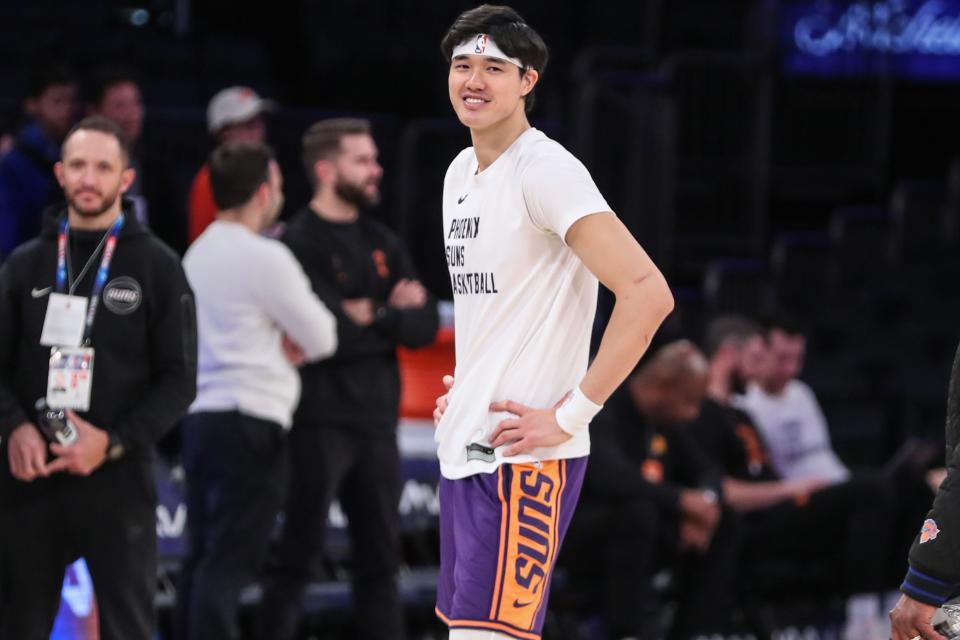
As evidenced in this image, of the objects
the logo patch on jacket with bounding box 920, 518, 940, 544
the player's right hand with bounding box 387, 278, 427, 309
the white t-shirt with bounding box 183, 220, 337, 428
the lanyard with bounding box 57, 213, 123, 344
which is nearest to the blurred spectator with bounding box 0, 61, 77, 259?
the white t-shirt with bounding box 183, 220, 337, 428

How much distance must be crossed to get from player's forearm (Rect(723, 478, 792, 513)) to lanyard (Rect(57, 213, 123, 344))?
4.24 meters

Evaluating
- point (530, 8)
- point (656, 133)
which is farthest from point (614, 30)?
point (656, 133)

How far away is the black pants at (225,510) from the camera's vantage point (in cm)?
632

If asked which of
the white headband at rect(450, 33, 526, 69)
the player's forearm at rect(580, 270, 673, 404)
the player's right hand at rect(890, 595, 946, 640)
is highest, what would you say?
the white headband at rect(450, 33, 526, 69)

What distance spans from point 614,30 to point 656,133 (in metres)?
2.80

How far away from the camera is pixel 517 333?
4.29 meters

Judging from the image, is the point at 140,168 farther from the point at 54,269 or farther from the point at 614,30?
the point at 614,30

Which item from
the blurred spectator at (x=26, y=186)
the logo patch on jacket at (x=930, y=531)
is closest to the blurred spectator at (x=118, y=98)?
the blurred spectator at (x=26, y=186)

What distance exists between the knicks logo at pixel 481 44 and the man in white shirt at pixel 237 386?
229 cm

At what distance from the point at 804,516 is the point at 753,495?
12.0 inches

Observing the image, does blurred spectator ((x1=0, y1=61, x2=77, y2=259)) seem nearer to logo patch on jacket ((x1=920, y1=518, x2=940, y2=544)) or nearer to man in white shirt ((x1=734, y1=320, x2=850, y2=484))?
man in white shirt ((x1=734, y1=320, x2=850, y2=484))

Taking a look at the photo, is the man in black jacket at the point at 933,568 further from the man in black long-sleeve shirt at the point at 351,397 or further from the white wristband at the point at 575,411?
the man in black long-sleeve shirt at the point at 351,397

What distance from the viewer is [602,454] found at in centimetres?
792

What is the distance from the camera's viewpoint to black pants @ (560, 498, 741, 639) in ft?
25.8
